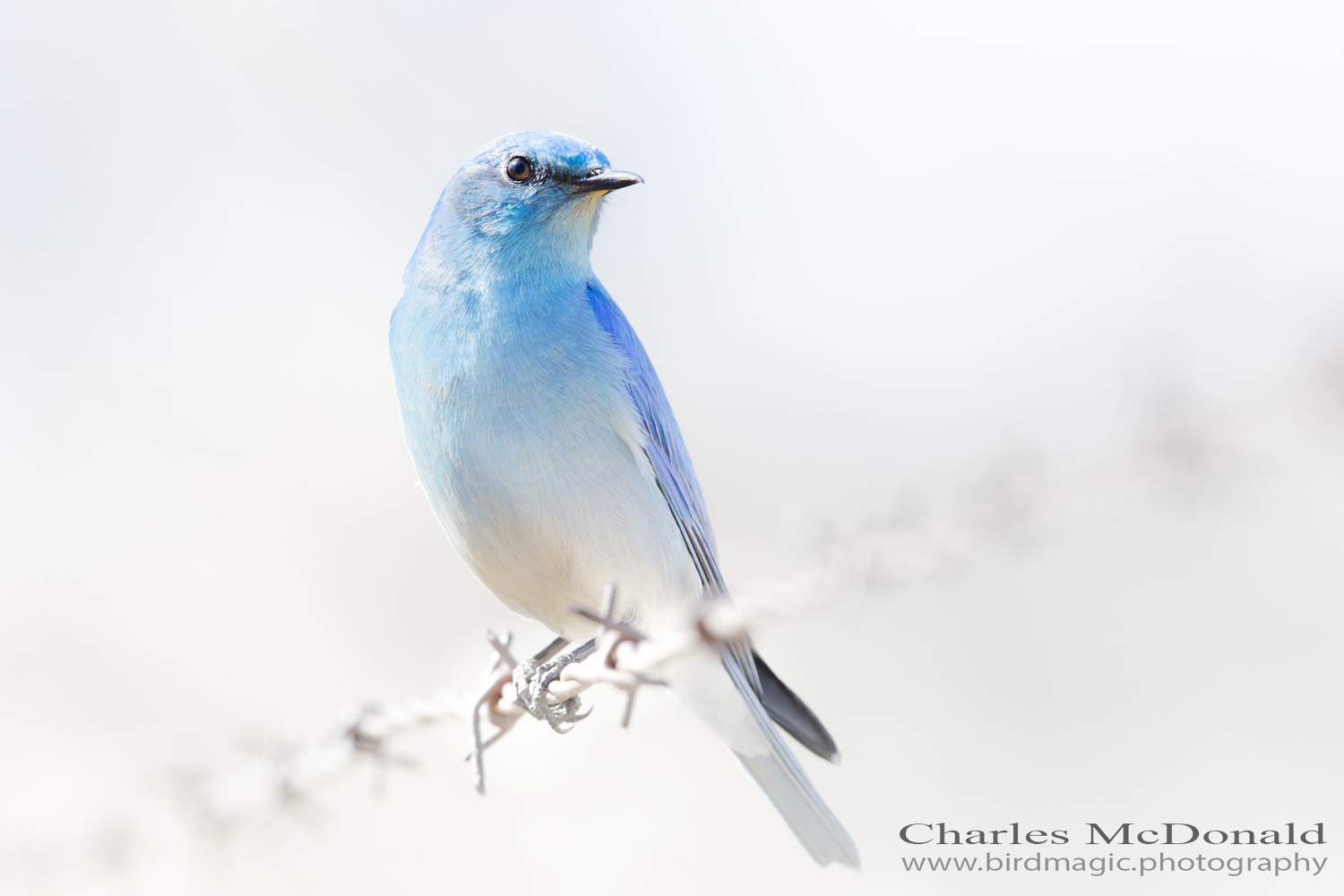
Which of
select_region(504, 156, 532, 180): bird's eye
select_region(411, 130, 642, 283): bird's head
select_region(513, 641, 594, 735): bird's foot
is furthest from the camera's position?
select_region(504, 156, 532, 180): bird's eye

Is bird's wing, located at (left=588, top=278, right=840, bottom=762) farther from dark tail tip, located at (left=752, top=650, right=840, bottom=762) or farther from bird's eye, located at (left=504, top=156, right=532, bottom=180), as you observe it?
bird's eye, located at (left=504, top=156, right=532, bottom=180)

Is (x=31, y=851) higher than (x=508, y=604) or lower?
lower

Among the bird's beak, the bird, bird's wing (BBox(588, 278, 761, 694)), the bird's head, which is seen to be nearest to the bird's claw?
the bird

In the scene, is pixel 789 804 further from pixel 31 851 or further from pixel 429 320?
pixel 31 851

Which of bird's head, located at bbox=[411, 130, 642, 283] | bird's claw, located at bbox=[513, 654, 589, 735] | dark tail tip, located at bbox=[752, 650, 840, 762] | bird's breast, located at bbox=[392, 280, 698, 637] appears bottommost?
bird's claw, located at bbox=[513, 654, 589, 735]

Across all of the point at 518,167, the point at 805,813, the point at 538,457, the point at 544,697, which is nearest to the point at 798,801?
the point at 805,813

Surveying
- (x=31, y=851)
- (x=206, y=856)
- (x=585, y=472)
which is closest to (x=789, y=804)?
(x=585, y=472)

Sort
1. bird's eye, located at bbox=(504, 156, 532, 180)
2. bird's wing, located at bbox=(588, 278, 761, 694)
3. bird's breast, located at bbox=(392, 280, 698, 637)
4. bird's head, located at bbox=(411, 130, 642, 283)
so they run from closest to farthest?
bird's breast, located at bbox=(392, 280, 698, 637) < bird's wing, located at bbox=(588, 278, 761, 694) < bird's head, located at bbox=(411, 130, 642, 283) < bird's eye, located at bbox=(504, 156, 532, 180)
